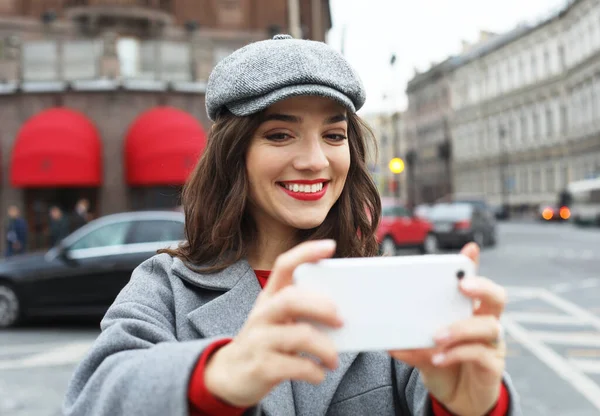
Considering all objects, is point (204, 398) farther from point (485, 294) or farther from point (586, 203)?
point (586, 203)

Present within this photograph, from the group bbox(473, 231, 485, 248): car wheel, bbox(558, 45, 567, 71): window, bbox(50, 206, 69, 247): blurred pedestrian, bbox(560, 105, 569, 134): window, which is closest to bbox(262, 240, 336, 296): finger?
bbox(50, 206, 69, 247): blurred pedestrian

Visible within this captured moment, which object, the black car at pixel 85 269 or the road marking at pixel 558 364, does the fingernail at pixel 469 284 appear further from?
the black car at pixel 85 269

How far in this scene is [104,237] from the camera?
9.76 m

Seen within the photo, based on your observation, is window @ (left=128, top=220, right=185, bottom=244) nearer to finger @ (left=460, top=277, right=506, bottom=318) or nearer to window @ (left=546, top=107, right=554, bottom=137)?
finger @ (left=460, top=277, right=506, bottom=318)

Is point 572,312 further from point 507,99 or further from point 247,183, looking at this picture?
point 507,99

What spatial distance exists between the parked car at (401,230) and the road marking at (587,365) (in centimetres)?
1200

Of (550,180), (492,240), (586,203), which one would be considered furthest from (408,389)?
(550,180)

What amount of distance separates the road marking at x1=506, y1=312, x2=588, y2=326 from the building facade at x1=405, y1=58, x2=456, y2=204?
2646 inches

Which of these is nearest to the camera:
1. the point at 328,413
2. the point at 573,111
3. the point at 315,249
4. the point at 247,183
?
the point at 315,249

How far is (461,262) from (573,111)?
61.2m

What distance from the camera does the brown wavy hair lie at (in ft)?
5.83

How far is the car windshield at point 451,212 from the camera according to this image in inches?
874

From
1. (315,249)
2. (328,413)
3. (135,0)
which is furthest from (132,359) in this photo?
(135,0)

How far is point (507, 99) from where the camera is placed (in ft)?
223
